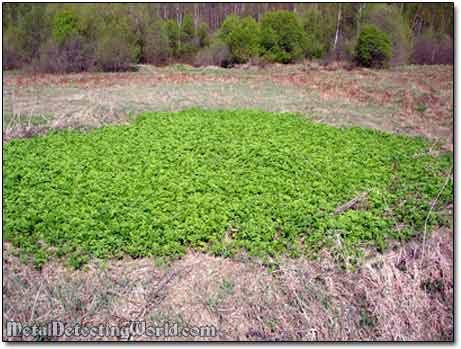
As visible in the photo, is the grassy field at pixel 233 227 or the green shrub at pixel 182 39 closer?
the grassy field at pixel 233 227

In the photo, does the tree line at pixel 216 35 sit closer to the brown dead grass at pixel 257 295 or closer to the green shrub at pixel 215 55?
the green shrub at pixel 215 55

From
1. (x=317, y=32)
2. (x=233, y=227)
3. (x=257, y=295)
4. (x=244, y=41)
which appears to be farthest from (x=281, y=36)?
(x=257, y=295)

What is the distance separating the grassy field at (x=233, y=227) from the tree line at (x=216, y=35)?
1184 cm

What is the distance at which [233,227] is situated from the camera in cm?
424

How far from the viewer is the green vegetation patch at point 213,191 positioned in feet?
13.1

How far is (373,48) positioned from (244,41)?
270 inches

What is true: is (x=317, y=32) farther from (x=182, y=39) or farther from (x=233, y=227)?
(x=233, y=227)

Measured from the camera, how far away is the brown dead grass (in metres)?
3.16

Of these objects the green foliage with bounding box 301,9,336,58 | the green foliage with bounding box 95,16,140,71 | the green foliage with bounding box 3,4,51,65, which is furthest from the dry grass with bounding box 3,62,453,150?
the green foliage with bounding box 301,9,336,58

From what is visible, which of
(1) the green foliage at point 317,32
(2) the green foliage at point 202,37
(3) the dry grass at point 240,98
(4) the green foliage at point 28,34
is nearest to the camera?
(3) the dry grass at point 240,98

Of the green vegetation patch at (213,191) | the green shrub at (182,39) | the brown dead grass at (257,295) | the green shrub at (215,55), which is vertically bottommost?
the brown dead grass at (257,295)

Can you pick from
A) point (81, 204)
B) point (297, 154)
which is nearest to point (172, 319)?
point (81, 204)

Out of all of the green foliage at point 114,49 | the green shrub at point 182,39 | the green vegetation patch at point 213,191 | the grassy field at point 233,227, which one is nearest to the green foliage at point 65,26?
the green foliage at point 114,49

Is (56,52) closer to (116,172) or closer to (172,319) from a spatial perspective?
(116,172)
